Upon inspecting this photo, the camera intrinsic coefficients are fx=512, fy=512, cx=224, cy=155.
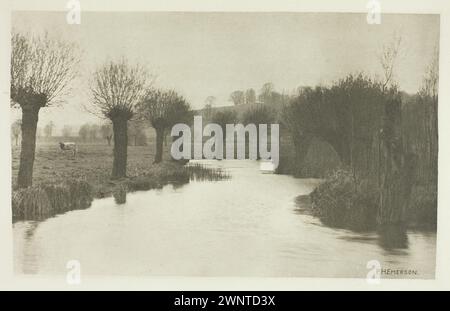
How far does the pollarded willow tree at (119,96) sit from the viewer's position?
4.00 m

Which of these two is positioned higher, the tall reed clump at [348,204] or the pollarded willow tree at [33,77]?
the pollarded willow tree at [33,77]

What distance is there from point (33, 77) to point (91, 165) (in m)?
0.82

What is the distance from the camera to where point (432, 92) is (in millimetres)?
3930

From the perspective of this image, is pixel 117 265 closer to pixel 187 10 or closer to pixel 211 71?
pixel 211 71

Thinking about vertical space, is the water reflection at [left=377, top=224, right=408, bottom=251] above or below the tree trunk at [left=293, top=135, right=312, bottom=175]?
below

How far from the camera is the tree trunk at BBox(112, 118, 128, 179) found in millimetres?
4035

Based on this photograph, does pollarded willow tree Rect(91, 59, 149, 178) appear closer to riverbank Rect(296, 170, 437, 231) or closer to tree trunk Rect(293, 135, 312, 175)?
tree trunk Rect(293, 135, 312, 175)

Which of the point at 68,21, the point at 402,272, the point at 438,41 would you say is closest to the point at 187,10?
→ the point at 68,21

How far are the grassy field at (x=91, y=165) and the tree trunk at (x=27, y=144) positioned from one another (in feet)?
0.11
